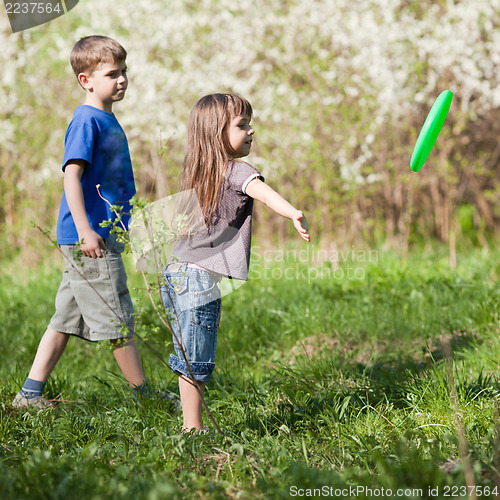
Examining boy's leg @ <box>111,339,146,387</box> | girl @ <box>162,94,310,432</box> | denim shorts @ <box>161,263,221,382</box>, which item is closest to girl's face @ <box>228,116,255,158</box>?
girl @ <box>162,94,310,432</box>

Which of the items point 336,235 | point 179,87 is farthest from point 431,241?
point 179,87

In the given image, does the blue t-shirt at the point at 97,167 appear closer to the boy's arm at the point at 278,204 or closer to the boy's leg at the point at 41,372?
the boy's leg at the point at 41,372

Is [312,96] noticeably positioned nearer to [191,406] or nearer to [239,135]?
[239,135]

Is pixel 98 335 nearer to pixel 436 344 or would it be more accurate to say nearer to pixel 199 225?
pixel 199 225

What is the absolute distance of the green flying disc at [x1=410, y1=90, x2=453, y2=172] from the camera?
9.29 feet

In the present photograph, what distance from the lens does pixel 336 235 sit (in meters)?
6.13

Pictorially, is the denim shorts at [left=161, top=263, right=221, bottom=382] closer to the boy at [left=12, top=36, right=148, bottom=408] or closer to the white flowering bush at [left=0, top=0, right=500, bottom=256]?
the boy at [left=12, top=36, right=148, bottom=408]

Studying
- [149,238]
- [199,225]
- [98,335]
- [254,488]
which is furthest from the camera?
[98,335]

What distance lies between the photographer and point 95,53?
284cm

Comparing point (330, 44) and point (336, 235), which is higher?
point (330, 44)

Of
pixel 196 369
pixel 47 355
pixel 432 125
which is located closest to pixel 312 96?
pixel 432 125

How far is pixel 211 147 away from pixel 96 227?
0.70 m

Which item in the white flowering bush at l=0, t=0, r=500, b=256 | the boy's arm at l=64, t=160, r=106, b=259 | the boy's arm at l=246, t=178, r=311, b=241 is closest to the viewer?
the boy's arm at l=246, t=178, r=311, b=241

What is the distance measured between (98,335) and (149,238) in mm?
815
